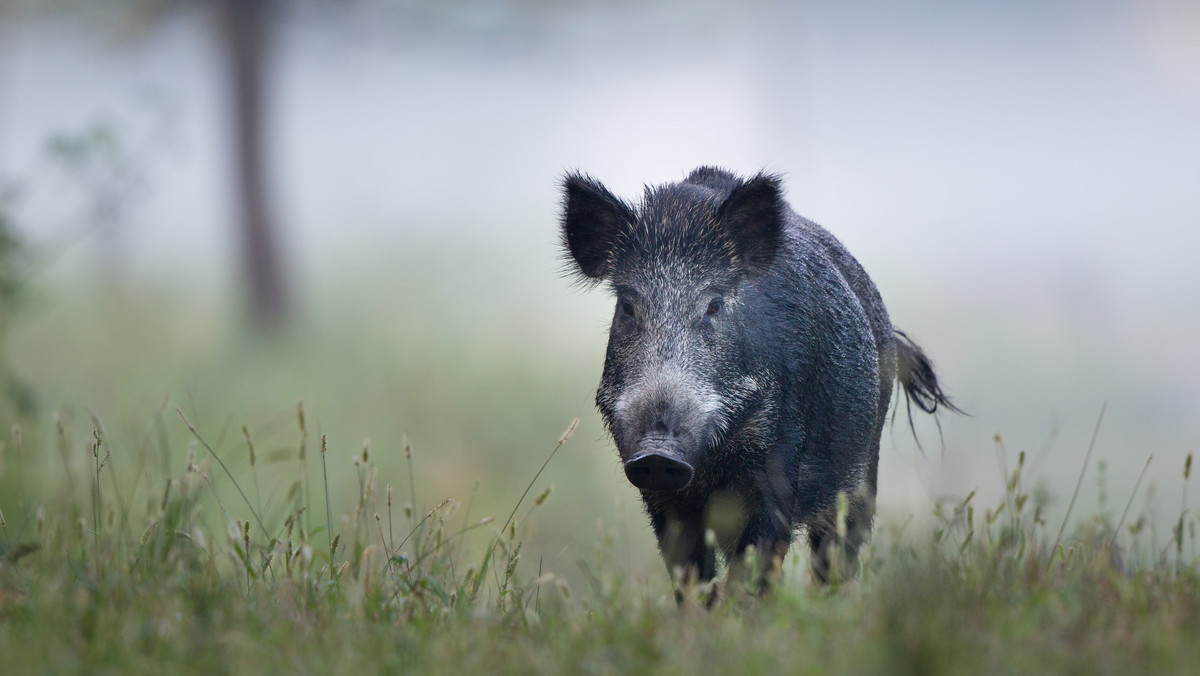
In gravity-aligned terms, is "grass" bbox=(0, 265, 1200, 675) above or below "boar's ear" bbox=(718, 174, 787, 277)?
below

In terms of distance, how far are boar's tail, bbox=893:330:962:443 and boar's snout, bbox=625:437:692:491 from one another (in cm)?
250

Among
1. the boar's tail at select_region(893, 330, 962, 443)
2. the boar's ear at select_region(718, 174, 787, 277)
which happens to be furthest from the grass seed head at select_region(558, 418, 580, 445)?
the boar's tail at select_region(893, 330, 962, 443)

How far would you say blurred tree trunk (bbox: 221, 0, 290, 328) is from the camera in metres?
14.2

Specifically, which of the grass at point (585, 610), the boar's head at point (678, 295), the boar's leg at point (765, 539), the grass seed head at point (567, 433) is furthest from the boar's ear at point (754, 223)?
the grass at point (585, 610)

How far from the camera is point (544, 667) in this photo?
Answer: 2344mm

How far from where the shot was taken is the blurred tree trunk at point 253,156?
46.5ft

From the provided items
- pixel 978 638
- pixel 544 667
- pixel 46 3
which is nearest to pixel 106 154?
pixel 544 667

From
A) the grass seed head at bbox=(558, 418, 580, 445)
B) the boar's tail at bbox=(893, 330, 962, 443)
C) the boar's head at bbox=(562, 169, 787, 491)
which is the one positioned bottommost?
the boar's tail at bbox=(893, 330, 962, 443)

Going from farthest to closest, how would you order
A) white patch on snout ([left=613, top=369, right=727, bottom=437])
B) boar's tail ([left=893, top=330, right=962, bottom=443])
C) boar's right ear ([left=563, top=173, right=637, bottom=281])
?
boar's tail ([left=893, top=330, right=962, bottom=443]) < boar's right ear ([left=563, top=173, right=637, bottom=281]) < white patch on snout ([left=613, top=369, right=727, bottom=437])

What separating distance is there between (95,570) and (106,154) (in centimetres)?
468

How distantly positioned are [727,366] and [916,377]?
2.14 m

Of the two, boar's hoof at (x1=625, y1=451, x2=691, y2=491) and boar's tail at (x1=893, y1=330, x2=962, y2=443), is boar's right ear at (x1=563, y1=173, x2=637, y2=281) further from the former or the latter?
boar's tail at (x1=893, y1=330, x2=962, y2=443)

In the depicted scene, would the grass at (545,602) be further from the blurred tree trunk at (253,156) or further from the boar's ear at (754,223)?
the blurred tree trunk at (253,156)

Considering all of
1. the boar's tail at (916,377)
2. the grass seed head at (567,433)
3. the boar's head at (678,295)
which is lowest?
the boar's tail at (916,377)
